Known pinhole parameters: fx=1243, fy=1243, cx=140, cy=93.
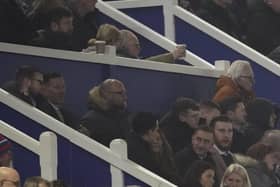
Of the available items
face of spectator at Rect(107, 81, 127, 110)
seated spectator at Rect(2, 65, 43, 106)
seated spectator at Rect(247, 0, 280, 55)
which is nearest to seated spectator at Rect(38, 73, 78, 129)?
seated spectator at Rect(2, 65, 43, 106)

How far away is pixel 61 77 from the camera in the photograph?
1059cm

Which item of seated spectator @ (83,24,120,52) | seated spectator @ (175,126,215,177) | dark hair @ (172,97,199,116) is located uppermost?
seated spectator @ (83,24,120,52)

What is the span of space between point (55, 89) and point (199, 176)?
1.46 m

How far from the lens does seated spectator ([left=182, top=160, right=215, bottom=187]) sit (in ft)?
32.8

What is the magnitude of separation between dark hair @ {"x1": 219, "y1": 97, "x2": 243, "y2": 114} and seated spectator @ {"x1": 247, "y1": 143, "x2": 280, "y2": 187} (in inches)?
26.0

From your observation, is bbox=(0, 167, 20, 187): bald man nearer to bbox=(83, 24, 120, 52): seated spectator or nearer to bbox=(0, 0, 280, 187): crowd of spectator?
bbox=(0, 0, 280, 187): crowd of spectator

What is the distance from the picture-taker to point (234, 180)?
32.8 feet

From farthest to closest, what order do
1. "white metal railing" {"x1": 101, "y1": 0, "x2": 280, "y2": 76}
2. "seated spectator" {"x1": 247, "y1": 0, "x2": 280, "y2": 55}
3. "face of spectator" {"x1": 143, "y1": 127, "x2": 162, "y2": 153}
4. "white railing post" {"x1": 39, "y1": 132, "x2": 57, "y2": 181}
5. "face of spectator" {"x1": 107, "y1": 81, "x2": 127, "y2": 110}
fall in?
"seated spectator" {"x1": 247, "y1": 0, "x2": 280, "y2": 55}, "white metal railing" {"x1": 101, "y1": 0, "x2": 280, "y2": 76}, "face of spectator" {"x1": 107, "y1": 81, "x2": 127, "y2": 110}, "face of spectator" {"x1": 143, "y1": 127, "x2": 162, "y2": 153}, "white railing post" {"x1": 39, "y1": 132, "x2": 57, "y2": 181}

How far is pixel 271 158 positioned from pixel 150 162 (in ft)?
4.65

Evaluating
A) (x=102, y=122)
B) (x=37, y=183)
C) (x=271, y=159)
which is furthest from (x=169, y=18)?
(x=37, y=183)

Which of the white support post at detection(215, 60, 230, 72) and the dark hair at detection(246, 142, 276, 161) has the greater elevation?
the white support post at detection(215, 60, 230, 72)

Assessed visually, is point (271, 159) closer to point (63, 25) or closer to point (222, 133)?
point (222, 133)

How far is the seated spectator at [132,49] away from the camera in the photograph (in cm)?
1209

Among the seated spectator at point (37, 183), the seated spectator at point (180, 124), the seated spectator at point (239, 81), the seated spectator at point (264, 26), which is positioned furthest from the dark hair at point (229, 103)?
the seated spectator at point (37, 183)
